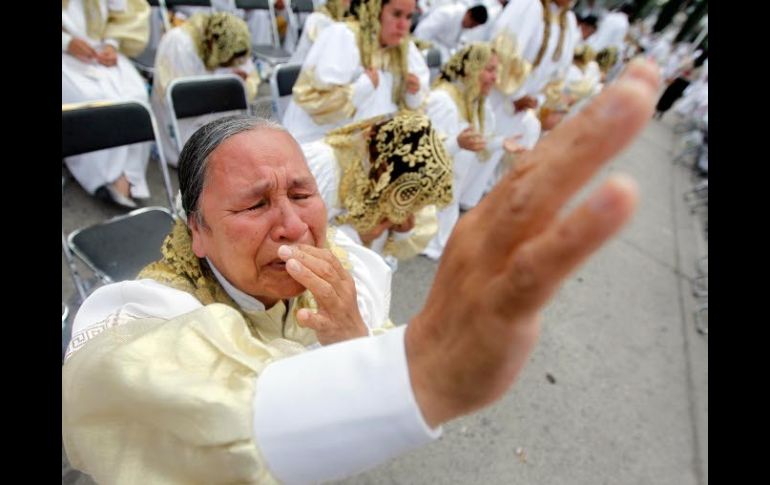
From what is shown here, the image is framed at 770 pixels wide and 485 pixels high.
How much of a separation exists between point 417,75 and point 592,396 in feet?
7.75

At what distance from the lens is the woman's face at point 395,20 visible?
2500 millimetres

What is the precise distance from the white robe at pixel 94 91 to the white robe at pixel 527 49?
9.27 ft

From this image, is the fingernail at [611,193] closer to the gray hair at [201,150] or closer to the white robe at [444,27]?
the gray hair at [201,150]

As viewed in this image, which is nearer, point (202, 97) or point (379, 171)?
point (379, 171)

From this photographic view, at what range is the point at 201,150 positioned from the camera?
2.80 ft

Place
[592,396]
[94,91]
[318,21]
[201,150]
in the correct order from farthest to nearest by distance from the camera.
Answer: [318,21] < [94,91] < [592,396] < [201,150]

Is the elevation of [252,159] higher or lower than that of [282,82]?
higher

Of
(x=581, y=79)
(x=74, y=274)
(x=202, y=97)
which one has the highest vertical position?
(x=202, y=97)

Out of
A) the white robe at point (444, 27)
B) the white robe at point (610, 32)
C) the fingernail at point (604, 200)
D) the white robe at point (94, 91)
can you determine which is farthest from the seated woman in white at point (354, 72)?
the white robe at point (610, 32)

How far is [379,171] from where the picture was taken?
1541 mm

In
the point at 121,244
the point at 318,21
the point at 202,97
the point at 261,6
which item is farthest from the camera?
the point at 261,6

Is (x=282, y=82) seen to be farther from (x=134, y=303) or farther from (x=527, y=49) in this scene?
(x=527, y=49)

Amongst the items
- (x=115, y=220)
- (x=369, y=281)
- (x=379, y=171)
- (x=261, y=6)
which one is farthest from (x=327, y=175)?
(x=261, y=6)
